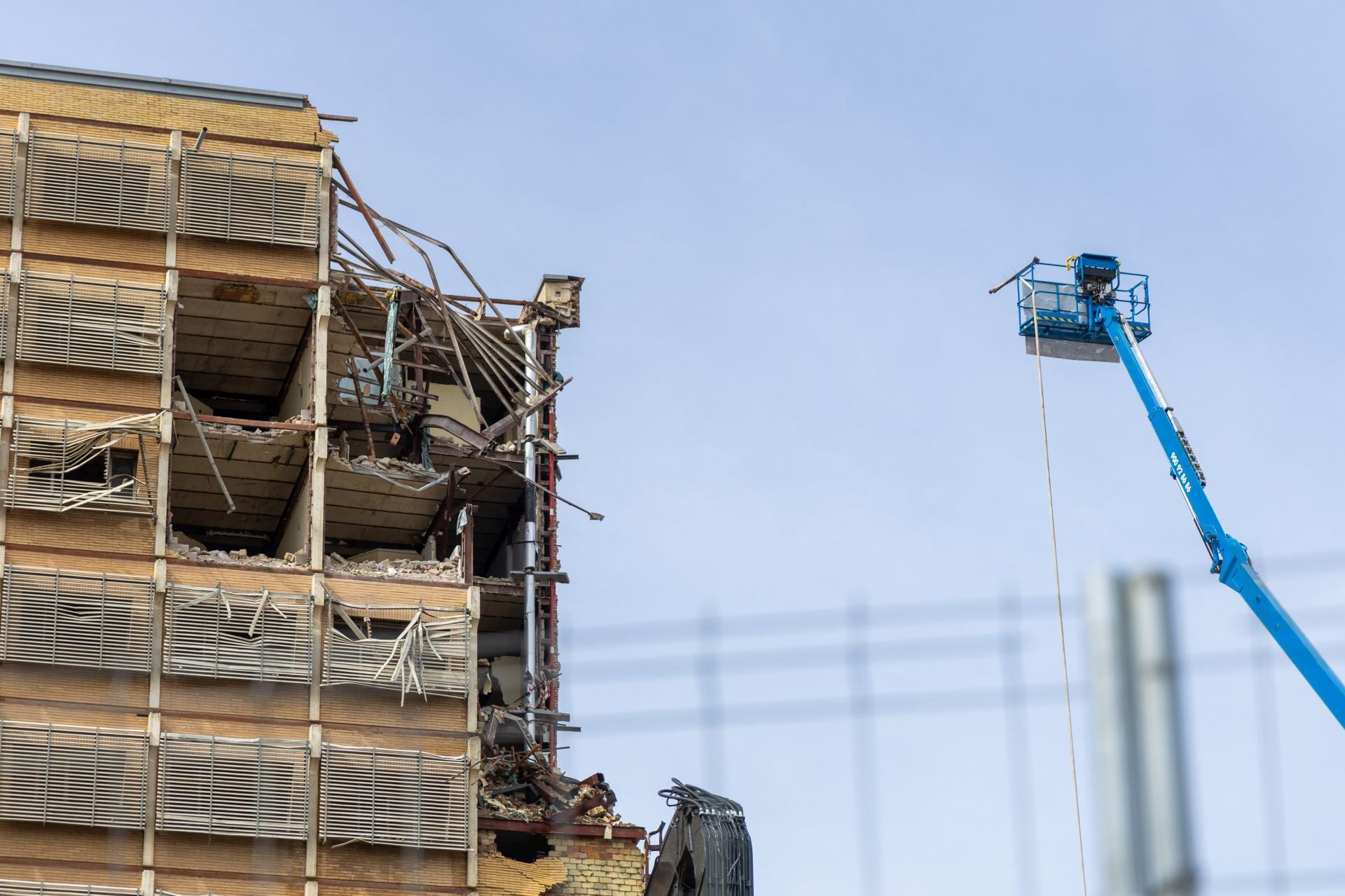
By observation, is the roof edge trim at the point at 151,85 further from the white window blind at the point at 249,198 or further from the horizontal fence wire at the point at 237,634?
the horizontal fence wire at the point at 237,634

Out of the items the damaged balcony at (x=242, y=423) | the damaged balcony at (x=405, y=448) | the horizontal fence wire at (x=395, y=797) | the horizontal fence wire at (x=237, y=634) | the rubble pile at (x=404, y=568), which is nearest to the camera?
the horizontal fence wire at (x=237, y=634)

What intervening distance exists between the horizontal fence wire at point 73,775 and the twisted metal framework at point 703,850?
36.6ft

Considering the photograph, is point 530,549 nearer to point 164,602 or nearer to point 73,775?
point 164,602

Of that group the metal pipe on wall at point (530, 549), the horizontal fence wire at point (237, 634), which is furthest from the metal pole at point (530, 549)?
the horizontal fence wire at point (237, 634)

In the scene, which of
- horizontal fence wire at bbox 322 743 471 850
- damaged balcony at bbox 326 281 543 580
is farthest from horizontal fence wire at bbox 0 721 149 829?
damaged balcony at bbox 326 281 543 580

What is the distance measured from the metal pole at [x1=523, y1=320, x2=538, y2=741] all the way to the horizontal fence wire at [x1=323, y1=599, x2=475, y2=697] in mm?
7316

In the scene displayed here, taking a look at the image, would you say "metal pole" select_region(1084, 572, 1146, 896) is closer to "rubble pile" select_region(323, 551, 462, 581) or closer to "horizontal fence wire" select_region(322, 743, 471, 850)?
"horizontal fence wire" select_region(322, 743, 471, 850)

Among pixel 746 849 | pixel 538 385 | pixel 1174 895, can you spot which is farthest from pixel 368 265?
pixel 1174 895

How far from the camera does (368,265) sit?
165 ft

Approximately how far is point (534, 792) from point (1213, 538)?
1731 cm

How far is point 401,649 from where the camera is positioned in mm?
45844

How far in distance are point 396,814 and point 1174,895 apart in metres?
39.0

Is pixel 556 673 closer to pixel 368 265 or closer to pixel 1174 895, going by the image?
pixel 368 265

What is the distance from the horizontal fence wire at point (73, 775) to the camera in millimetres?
42500
